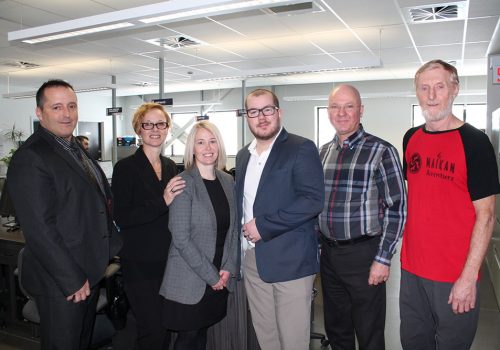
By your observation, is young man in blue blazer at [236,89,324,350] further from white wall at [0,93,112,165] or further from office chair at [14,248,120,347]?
white wall at [0,93,112,165]

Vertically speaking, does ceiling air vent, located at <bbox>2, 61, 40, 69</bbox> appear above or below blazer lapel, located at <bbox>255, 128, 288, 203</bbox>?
above

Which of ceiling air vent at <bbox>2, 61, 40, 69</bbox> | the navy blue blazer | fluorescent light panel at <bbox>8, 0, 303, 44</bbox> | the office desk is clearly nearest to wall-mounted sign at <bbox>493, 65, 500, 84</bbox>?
fluorescent light panel at <bbox>8, 0, 303, 44</bbox>

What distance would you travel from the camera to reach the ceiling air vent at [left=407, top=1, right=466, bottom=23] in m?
5.20

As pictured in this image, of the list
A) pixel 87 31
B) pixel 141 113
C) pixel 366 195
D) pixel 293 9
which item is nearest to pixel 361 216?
pixel 366 195

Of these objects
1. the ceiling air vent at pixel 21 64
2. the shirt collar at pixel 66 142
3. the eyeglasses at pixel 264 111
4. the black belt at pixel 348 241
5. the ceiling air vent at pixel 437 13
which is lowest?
the black belt at pixel 348 241

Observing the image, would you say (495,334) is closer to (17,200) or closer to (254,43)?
(17,200)

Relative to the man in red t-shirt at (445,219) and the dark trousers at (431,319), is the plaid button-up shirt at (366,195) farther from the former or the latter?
the dark trousers at (431,319)

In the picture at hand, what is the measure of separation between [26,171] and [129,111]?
1321cm

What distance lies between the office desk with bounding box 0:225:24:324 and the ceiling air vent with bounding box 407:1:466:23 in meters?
5.03

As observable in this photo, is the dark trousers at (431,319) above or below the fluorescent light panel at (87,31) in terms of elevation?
below

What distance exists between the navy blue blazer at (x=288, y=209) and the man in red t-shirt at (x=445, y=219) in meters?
0.44

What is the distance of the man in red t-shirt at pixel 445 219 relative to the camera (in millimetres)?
1664

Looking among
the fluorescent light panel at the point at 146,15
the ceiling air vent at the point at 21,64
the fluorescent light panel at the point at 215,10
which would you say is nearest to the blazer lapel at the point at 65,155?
the fluorescent light panel at the point at 146,15

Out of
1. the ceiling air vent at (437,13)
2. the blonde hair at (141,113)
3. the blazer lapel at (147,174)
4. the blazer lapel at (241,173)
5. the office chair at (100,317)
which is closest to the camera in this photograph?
the blazer lapel at (241,173)
